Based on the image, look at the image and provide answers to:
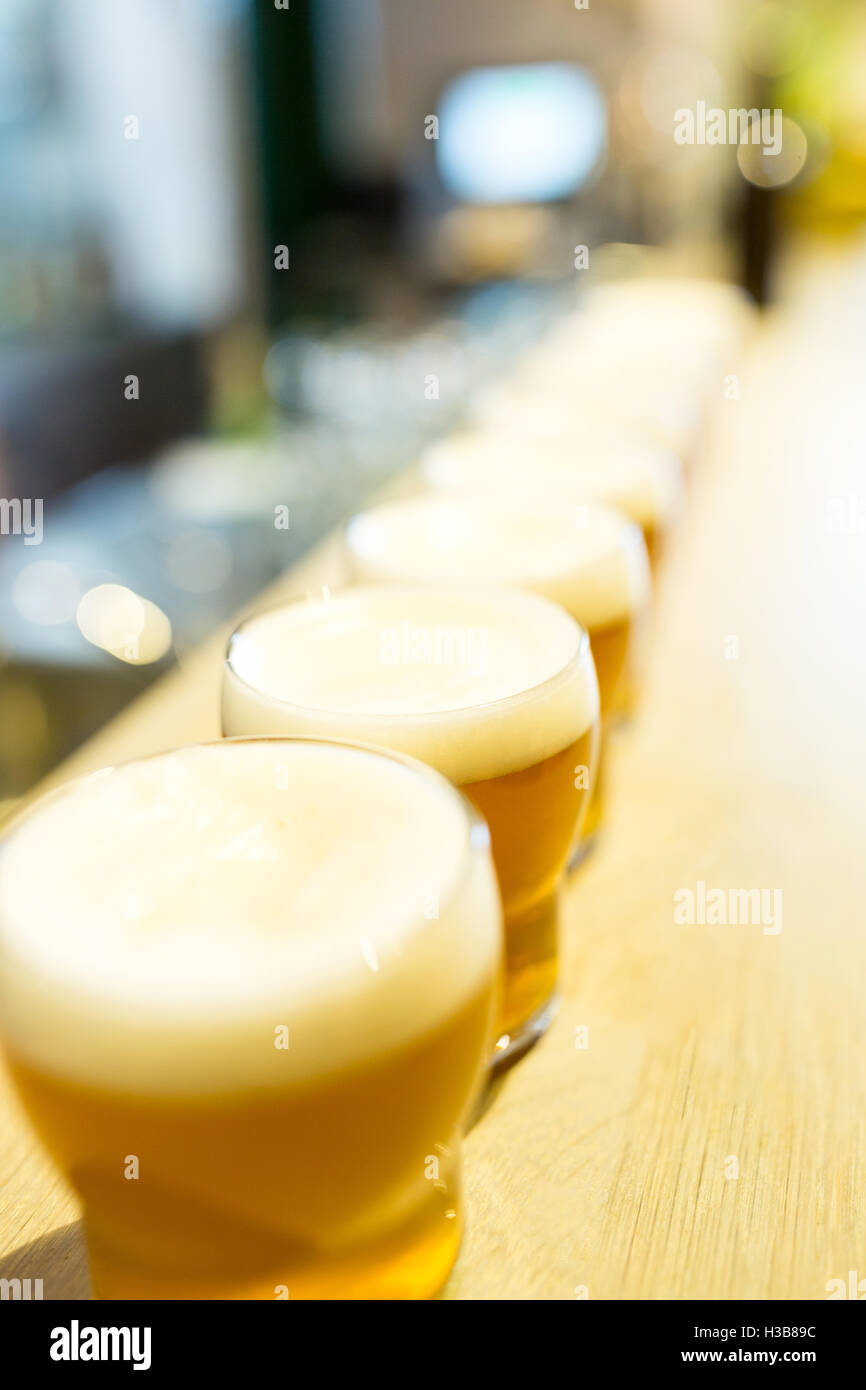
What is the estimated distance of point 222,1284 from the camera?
509mm

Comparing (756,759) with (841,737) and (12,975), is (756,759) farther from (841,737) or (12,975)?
(12,975)

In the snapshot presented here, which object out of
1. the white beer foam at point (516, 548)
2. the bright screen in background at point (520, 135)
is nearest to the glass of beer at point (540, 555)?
the white beer foam at point (516, 548)

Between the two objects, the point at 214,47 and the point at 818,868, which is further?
the point at 214,47

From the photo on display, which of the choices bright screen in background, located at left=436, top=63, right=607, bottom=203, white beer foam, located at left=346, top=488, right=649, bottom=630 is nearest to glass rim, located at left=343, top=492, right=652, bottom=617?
white beer foam, located at left=346, top=488, right=649, bottom=630

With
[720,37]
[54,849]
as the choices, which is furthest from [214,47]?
[54,849]

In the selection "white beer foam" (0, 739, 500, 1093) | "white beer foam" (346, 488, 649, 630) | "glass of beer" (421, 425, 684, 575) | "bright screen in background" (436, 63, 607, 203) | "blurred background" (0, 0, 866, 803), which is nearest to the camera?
"white beer foam" (0, 739, 500, 1093)

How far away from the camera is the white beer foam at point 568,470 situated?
111 centimetres

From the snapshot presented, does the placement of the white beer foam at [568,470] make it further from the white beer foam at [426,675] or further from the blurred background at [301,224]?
the blurred background at [301,224]

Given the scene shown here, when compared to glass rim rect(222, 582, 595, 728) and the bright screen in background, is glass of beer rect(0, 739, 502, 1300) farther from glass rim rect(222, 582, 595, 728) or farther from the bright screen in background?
the bright screen in background

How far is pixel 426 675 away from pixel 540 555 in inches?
9.3

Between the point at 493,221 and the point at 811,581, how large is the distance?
18.6 feet

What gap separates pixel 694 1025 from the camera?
2.42 feet

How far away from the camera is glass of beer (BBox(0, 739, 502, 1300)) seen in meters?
0.45

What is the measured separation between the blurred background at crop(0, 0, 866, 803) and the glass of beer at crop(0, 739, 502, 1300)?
53.3 inches
